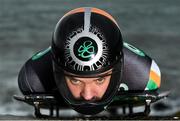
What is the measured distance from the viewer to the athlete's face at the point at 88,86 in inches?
272

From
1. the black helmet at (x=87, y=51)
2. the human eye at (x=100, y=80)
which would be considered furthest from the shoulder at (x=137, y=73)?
the human eye at (x=100, y=80)

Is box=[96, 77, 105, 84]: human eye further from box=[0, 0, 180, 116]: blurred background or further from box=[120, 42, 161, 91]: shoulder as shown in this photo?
box=[0, 0, 180, 116]: blurred background

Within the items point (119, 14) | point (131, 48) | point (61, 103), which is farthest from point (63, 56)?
point (119, 14)

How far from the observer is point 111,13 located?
1455 cm

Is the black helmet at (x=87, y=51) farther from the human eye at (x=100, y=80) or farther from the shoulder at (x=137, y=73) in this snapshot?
the shoulder at (x=137, y=73)

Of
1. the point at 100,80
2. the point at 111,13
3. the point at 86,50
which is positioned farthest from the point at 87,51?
the point at 111,13

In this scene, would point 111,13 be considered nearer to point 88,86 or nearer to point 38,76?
point 38,76

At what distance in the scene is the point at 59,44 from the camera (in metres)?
7.02

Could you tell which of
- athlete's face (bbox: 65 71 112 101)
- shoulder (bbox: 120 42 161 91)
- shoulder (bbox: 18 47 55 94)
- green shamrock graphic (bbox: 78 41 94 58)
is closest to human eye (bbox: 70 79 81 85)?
athlete's face (bbox: 65 71 112 101)

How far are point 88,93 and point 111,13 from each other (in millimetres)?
7723

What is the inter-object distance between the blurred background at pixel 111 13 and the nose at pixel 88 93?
2310mm

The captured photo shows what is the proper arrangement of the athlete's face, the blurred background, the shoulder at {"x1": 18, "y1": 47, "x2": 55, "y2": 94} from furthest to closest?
the blurred background → the shoulder at {"x1": 18, "y1": 47, "x2": 55, "y2": 94} → the athlete's face

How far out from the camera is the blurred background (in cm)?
1009

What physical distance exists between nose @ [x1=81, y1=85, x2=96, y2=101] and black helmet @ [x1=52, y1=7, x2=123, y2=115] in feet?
0.28
